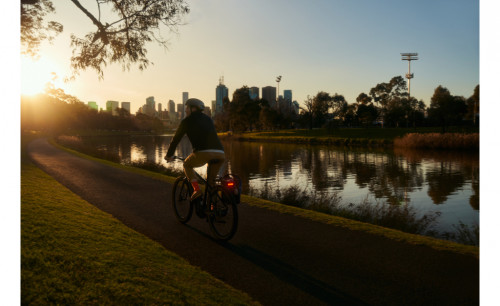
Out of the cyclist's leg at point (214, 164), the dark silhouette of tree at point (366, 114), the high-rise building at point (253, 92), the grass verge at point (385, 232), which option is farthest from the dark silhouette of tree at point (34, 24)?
the high-rise building at point (253, 92)

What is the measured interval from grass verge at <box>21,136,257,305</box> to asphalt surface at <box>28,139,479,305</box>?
0.44 metres

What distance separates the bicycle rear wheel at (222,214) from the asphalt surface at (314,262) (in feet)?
0.71

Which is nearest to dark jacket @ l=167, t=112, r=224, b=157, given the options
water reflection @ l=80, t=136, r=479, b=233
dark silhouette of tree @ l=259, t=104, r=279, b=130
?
water reflection @ l=80, t=136, r=479, b=233

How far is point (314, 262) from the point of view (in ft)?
15.7

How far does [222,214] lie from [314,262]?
1.82m

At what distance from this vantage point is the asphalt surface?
3.82m

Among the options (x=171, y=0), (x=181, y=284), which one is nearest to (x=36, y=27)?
(x=171, y=0)

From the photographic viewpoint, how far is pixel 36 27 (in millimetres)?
7980

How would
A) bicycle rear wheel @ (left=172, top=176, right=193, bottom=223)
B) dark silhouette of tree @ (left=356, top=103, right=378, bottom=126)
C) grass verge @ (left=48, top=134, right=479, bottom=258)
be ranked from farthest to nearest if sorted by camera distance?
dark silhouette of tree @ (left=356, top=103, right=378, bottom=126)
bicycle rear wheel @ (left=172, top=176, right=193, bottom=223)
grass verge @ (left=48, top=134, right=479, bottom=258)

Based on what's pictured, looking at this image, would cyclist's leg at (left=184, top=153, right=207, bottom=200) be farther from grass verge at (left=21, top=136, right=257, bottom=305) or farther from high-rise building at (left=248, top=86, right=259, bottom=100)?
high-rise building at (left=248, top=86, right=259, bottom=100)

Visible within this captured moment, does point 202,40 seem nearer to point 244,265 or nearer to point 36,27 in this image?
point 36,27

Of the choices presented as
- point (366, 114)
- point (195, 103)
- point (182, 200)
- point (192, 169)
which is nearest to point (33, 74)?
point (195, 103)

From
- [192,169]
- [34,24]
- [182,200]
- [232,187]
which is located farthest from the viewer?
[34,24]

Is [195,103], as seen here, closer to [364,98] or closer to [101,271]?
[101,271]
